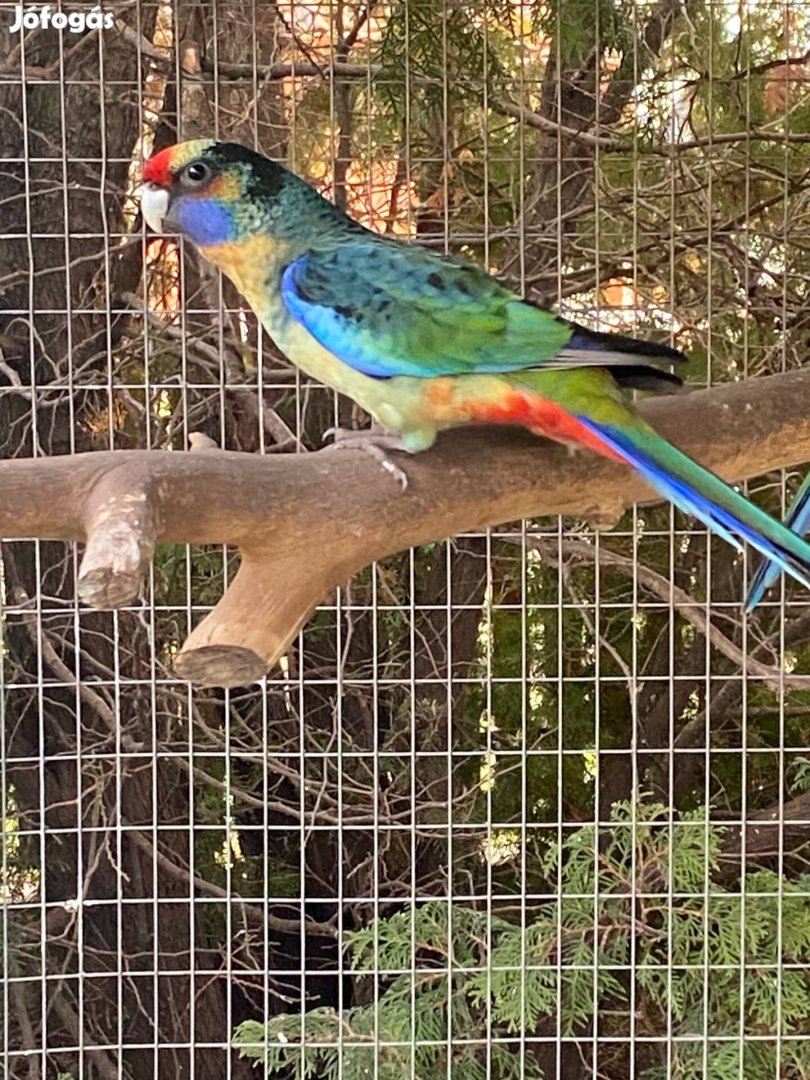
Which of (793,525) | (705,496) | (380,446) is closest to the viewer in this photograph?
(705,496)

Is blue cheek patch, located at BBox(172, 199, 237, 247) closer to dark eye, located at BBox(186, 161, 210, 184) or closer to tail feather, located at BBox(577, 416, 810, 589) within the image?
dark eye, located at BBox(186, 161, 210, 184)

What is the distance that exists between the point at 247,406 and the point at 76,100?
0.37 meters

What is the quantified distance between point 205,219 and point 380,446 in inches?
9.8

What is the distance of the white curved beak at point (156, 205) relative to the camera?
1.08 metres

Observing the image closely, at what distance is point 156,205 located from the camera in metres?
1.08

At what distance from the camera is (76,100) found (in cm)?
140

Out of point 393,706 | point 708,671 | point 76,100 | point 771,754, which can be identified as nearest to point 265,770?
point 393,706

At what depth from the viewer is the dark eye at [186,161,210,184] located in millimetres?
1067

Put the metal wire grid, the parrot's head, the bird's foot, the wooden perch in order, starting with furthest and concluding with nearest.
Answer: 1. the metal wire grid
2. the parrot's head
3. the bird's foot
4. the wooden perch

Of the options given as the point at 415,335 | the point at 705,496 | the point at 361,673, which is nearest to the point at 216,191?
the point at 415,335

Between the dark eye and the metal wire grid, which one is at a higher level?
the dark eye

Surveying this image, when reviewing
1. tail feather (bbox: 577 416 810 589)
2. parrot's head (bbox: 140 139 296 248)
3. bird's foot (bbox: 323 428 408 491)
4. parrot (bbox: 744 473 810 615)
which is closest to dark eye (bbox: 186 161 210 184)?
parrot's head (bbox: 140 139 296 248)

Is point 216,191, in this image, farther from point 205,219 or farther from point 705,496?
point 705,496

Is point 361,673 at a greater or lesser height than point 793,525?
lesser
